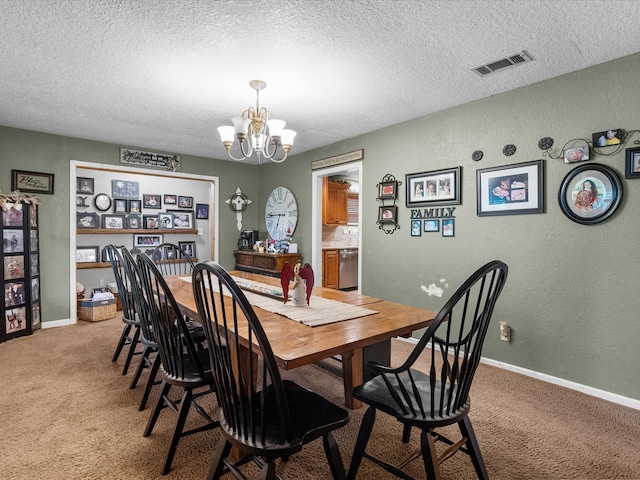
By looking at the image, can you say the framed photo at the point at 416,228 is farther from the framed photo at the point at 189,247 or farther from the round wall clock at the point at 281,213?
the framed photo at the point at 189,247

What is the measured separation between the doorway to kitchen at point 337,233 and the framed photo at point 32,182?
3161 millimetres

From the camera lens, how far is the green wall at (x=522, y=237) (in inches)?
93.9

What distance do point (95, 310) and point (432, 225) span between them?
161 inches

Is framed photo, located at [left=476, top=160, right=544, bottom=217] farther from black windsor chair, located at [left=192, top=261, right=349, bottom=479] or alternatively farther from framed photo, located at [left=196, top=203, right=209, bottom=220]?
framed photo, located at [left=196, top=203, right=209, bottom=220]

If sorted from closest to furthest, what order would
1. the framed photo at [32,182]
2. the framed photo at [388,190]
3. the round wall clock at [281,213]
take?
the framed photo at [388,190] → the framed photo at [32,182] → the round wall clock at [281,213]

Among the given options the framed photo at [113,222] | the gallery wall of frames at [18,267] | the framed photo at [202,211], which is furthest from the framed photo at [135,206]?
the gallery wall of frames at [18,267]

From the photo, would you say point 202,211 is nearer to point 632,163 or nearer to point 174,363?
point 174,363

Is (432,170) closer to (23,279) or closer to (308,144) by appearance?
(308,144)

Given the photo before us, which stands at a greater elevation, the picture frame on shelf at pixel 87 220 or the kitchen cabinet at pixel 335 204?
the kitchen cabinet at pixel 335 204

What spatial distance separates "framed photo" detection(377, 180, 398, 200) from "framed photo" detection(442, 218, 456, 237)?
2.10ft

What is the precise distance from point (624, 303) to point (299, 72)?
2.71m

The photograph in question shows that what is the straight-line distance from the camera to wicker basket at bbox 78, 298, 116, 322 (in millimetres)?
4379

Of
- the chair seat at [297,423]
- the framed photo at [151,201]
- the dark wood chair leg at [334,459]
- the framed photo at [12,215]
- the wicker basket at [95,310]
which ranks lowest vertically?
the wicker basket at [95,310]

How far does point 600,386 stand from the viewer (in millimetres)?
2461
